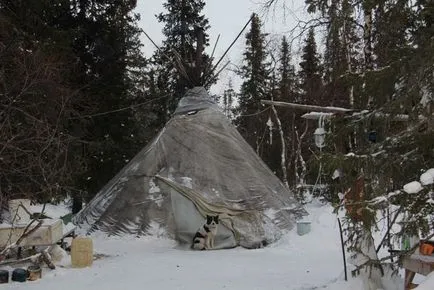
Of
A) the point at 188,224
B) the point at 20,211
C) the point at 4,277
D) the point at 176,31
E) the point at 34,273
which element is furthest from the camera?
the point at 176,31

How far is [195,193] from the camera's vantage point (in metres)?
11.3

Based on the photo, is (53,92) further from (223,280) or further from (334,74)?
(334,74)

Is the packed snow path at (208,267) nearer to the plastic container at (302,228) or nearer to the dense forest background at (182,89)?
the plastic container at (302,228)

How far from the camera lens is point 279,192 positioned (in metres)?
12.5

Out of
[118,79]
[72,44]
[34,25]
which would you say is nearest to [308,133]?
[118,79]

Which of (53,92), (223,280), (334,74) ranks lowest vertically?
(223,280)

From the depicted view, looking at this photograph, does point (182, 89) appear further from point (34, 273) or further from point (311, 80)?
point (34, 273)

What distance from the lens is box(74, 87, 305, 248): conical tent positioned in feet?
36.3

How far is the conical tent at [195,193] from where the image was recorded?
11070 millimetres

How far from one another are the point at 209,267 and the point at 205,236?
79.4 inches

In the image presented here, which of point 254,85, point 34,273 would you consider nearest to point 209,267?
point 34,273

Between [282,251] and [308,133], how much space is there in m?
15.0

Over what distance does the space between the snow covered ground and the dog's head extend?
2.10 ft

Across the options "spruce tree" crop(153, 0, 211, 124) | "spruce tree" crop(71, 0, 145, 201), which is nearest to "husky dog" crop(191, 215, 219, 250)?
"spruce tree" crop(71, 0, 145, 201)
